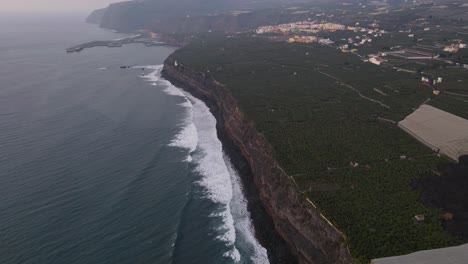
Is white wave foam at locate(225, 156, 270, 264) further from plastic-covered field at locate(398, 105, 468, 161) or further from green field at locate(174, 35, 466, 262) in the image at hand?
plastic-covered field at locate(398, 105, 468, 161)

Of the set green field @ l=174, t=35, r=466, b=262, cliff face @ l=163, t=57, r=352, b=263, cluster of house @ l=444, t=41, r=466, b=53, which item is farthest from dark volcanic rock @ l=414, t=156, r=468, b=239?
cluster of house @ l=444, t=41, r=466, b=53

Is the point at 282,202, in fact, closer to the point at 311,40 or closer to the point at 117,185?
the point at 117,185

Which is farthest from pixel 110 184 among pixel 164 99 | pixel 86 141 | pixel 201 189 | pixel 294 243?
pixel 164 99

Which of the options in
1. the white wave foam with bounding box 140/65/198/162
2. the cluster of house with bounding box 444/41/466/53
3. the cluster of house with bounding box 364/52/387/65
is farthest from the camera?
the cluster of house with bounding box 444/41/466/53

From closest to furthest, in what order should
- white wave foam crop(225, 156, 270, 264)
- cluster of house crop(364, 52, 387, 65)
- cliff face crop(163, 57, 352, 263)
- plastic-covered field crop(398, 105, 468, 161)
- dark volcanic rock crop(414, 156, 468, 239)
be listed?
dark volcanic rock crop(414, 156, 468, 239), cliff face crop(163, 57, 352, 263), white wave foam crop(225, 156, 270, 264), plastic-covered field crop(398, 105, 468, 161), cluster of house crop(364, 52, 387, 65)

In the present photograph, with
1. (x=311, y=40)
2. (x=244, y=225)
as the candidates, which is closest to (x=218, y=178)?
(x=244, y=225)

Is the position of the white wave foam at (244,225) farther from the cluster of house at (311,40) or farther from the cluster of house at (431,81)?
the cluster of house at (311,40)

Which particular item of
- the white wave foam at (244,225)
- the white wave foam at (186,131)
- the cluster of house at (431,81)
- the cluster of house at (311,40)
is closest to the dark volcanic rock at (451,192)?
the white wave foam at (244,225)
